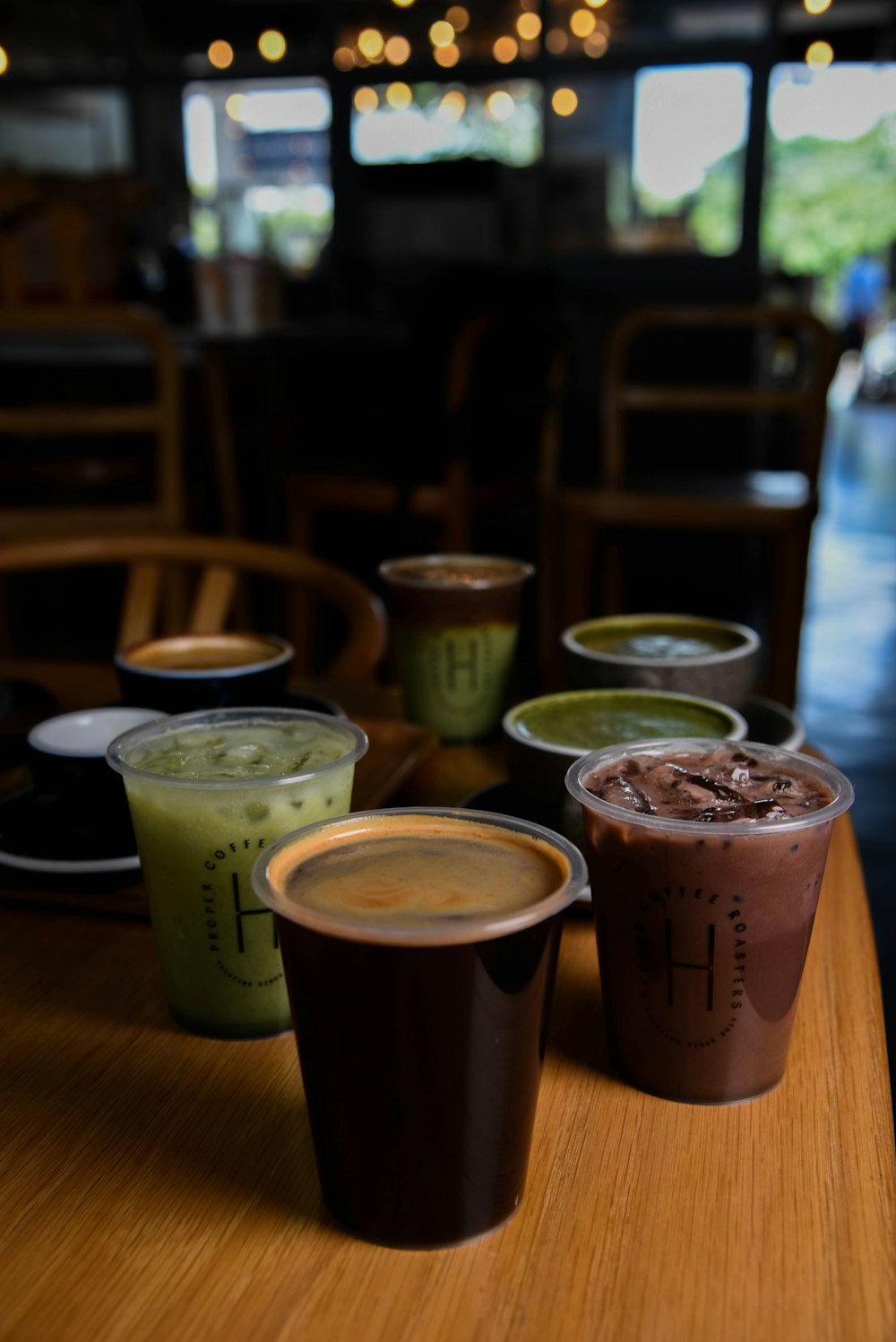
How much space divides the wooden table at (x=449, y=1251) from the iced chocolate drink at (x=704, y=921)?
0.02 metres

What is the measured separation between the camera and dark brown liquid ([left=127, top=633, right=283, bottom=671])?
99 centimetres

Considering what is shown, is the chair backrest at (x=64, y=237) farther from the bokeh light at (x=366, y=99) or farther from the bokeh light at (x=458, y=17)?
the bokeh light at (x=458, y=17)

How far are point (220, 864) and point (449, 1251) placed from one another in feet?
0.74

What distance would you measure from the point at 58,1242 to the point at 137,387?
358cm

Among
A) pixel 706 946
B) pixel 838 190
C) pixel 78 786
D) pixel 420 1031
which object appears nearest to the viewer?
pixel 420 1031

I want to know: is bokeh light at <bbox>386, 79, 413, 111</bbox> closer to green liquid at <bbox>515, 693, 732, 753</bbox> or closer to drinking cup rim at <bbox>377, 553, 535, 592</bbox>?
drinking cup rim at <bbox>377, 553, 535, 592</bbox>

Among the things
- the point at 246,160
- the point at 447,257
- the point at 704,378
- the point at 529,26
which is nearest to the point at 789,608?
the point at 704,378

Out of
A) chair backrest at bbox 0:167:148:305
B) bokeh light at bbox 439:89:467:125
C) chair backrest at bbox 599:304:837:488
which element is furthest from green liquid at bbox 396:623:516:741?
bokeh light at bbox 439:89:467:125

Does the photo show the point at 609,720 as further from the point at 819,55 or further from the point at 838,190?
the point at 838,190

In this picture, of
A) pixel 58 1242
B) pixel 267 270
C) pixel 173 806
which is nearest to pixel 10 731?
pixel 173 806

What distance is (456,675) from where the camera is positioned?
1.07 m

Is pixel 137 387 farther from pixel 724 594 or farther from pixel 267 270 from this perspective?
pixel 724 594

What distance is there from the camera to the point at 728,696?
948 millimetres

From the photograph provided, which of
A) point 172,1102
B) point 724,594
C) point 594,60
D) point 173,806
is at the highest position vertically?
point 594,60
